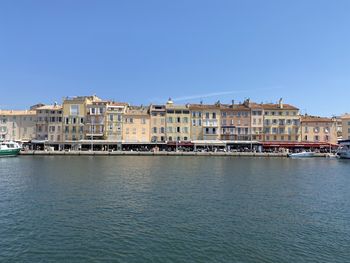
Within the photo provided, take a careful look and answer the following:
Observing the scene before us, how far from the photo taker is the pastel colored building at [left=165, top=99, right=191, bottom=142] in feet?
267

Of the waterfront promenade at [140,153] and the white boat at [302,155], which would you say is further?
the waterfront promenade at [140,153]

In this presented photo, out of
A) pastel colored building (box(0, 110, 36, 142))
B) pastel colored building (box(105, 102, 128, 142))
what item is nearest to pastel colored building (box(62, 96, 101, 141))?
pastel colored building (box(105, 102, 128, 142))

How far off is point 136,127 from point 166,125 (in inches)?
304

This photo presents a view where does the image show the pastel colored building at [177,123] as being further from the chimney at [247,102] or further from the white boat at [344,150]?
the white boat at [344,150]

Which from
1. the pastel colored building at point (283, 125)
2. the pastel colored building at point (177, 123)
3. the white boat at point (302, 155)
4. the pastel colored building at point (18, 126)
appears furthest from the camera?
the pastel colored building at point (18, 126)

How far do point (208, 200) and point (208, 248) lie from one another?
8494 mm

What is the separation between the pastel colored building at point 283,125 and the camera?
8194 centimetres

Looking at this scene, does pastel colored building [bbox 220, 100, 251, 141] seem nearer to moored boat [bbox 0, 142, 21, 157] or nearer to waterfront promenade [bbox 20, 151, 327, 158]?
waterfront promenade [bbox 20, 151, 327, 158]

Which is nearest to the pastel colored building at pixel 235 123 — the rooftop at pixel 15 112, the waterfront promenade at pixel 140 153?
the waterfront promenade at pixel 140 153

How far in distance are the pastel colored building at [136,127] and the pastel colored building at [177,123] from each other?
541 cm

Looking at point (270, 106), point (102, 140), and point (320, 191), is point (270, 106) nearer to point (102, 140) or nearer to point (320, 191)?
point (102, 140)

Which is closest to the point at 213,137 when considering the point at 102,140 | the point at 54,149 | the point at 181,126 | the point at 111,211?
the point at 181,126

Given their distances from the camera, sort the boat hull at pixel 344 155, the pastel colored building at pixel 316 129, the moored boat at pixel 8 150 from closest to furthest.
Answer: the moored boat at pixel 8 150, the boat hull at pixel 344 155, the pastel colored building at pixel 316 129

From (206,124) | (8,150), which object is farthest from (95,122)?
(206,124)
